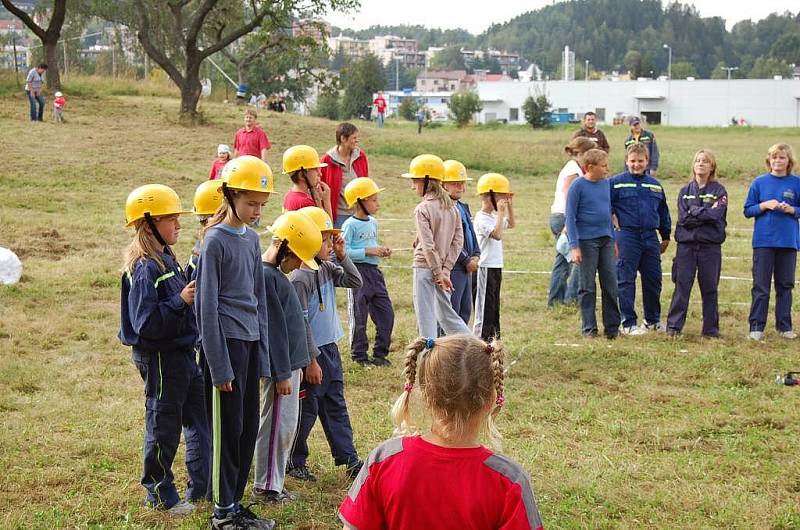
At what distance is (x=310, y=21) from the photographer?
33.9m

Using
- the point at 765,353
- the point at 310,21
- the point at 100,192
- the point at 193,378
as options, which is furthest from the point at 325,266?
the point at 310,21

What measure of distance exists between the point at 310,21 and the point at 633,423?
28612mm

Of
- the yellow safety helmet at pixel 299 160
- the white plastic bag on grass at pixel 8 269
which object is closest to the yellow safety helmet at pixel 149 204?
the yellow safety helmet at pixel 299 160

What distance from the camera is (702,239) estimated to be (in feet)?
33.5

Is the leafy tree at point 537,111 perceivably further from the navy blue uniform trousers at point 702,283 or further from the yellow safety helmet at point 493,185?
the yellow safety helmet at point 493,185

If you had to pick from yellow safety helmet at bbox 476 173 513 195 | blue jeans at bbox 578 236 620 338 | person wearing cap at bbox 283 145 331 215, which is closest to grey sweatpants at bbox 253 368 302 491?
person wearing cap at bbox 283 145 331 215

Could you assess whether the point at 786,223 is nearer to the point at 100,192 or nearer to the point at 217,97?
the point at 100,192

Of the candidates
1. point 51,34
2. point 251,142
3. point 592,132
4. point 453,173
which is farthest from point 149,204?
point 51,34

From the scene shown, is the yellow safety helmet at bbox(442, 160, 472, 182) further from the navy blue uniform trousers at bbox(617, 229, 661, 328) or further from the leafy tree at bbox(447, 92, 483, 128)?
the leafy tree at bbox(447, 92, 483, 128)

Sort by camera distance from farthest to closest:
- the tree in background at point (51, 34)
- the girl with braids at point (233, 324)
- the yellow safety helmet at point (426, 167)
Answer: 1. the tree in background at point (51, 34)
2. the yellow safety helmet at point (426, 167)
3. the girl with braids at point (233, 324)

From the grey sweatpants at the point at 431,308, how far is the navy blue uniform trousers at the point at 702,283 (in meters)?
2.88

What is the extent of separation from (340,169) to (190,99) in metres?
22.1

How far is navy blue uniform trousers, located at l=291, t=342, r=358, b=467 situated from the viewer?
6032 mm

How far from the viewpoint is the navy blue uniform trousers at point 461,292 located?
28.8 feet
